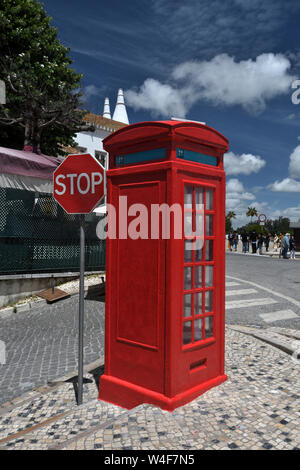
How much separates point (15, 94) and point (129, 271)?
44.5 feet

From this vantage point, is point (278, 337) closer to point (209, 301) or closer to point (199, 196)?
point (209, 301)

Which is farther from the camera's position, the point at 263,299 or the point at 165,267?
the point at 263,299

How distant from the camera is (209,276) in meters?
3.97

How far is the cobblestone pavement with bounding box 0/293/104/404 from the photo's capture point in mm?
4988

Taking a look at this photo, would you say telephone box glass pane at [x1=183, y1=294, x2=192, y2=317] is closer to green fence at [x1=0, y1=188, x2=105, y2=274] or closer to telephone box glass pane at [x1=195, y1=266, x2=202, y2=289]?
telephone box glass pane at [x1=195, y1=266, x2=202, y2=289]

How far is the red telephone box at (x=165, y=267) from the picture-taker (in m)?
3.48

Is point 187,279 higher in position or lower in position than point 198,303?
higher

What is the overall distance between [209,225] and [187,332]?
1.12 metres

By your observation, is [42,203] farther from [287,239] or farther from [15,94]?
[287,239]

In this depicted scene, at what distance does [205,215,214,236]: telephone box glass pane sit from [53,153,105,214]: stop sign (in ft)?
3.69

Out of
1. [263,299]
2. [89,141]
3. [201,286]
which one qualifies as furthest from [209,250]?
[89,141]

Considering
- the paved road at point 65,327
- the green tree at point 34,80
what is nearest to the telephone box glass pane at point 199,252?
the paved road at point 65,327

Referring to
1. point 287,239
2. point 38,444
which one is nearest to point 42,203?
point 38,444

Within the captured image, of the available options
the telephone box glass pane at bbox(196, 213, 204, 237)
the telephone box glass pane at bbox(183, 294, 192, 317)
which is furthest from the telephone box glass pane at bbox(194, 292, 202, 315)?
the telephone box glass pane at bbox(196, 213, 204, 237)
